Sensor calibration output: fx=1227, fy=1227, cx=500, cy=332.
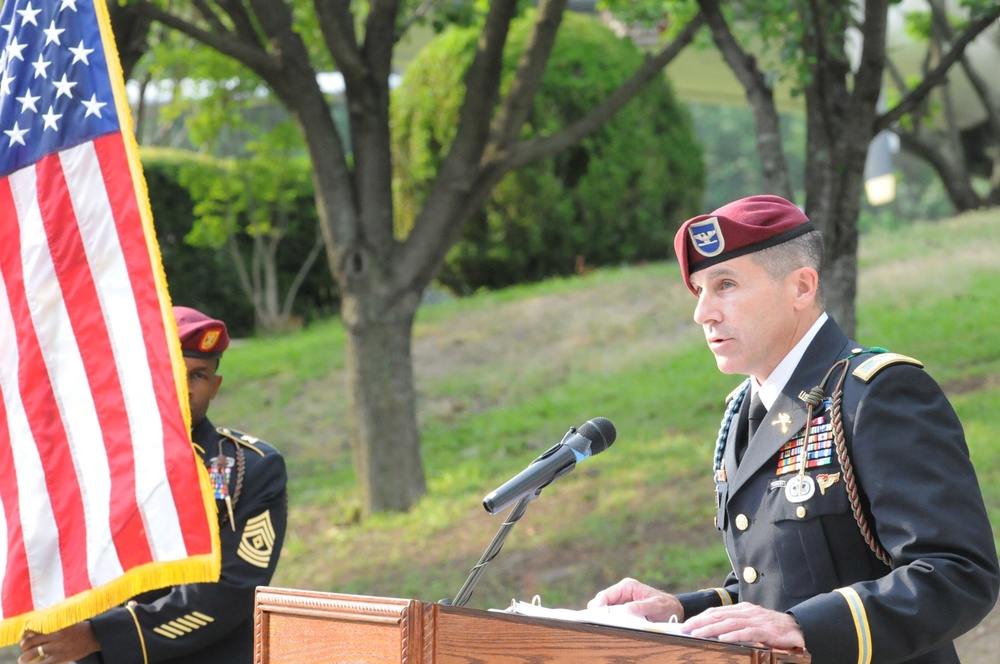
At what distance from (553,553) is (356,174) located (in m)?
3.05

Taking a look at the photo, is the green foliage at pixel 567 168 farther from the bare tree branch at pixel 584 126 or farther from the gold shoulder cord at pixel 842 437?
the gold shoulder cord at pixel 842 437

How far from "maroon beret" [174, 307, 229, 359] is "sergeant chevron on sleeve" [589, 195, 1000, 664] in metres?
1.84

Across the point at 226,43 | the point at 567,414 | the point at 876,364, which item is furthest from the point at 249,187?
the point at 876,364

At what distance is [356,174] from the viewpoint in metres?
8.82

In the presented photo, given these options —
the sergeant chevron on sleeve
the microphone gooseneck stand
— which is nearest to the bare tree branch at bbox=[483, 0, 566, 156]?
the sergeant chevron on sleeve

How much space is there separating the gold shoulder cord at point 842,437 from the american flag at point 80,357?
1722 millimetres

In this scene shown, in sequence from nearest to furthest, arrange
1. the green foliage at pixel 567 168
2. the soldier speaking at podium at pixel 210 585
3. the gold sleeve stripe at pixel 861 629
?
the gold sleeve stripe at pixel 861 629
the soldier speaking at podium at pixel 210 585
the green foliage at pixel 567 168

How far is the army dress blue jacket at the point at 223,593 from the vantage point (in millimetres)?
3811

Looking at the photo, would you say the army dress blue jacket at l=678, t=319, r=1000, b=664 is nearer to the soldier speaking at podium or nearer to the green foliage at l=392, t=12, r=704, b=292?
the soldier speaking at podium

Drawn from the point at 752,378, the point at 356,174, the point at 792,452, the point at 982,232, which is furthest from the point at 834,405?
the point at 982,232

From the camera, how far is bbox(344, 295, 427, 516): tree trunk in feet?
28.9

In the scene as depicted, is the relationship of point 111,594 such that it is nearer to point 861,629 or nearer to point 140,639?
point 140,639

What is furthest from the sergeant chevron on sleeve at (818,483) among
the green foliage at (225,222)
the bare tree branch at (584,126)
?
the green foliage at (225,222)

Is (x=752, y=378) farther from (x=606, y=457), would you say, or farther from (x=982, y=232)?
(x=982, y=232)
